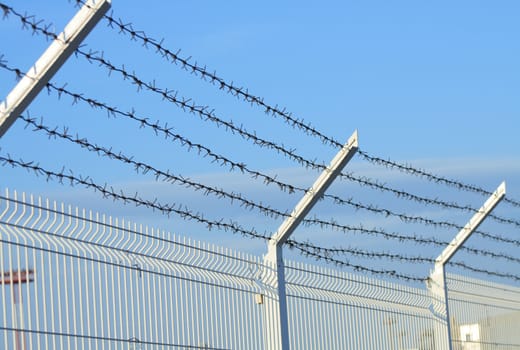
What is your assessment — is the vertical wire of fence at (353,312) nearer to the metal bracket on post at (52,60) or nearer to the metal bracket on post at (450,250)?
the metal bracket on post at (450,250)

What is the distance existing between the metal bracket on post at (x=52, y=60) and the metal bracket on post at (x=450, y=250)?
7.44m

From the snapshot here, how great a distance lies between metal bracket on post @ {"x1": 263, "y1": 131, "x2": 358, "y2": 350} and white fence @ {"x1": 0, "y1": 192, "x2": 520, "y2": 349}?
8cm

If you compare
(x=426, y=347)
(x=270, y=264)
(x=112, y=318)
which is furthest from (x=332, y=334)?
(x=112, y=318)

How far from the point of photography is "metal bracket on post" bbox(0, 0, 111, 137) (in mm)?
6941

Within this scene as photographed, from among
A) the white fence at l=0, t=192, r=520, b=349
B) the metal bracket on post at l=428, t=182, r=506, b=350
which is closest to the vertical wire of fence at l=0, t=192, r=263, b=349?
the white fence at l=0, t=192, r=520, b=349

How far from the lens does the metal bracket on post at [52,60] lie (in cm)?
694

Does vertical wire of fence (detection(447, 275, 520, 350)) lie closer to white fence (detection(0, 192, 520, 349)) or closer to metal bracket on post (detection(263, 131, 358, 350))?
white fence (detection(0, 192, 520, 349))

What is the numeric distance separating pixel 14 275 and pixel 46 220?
0.49 meters

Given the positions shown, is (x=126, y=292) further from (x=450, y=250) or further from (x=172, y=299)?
(x=450, y=250)

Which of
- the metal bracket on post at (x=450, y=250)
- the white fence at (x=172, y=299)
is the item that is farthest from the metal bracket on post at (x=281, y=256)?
the metal bracket on post at (x=450, y=250)

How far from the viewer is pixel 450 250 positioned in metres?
13.8

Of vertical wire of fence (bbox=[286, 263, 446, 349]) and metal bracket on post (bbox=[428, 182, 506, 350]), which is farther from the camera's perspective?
metal bracket on post (bbox=[428, 182, 506, 350])

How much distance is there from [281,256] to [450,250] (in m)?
3.56

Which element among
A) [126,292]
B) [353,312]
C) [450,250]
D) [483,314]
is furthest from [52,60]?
[483,314]
